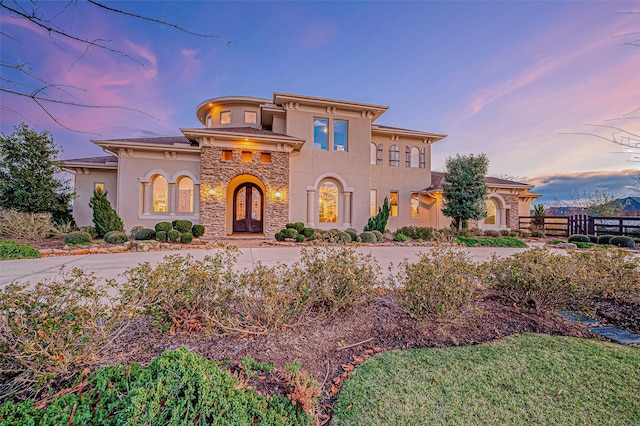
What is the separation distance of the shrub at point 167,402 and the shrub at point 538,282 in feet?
11.0

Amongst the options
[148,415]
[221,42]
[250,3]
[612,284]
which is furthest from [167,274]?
[612,284]

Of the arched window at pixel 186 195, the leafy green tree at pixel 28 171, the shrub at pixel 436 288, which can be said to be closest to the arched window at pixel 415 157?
the arched window at pixel 186 195

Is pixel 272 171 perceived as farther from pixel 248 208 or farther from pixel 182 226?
pixel 182 226

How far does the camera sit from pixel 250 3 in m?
2.80

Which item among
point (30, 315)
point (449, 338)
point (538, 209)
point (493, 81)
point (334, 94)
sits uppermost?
point (334, 94)

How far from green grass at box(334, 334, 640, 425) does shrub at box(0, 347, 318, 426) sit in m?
0.57

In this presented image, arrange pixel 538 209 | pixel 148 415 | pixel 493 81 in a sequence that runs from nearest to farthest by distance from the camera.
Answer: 1. pixel 148 415
2. pixel 493 81
3. pixel 538 209

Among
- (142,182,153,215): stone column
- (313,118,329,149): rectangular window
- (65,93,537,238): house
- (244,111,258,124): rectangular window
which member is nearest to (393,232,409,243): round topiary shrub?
(65,93,537,238): house

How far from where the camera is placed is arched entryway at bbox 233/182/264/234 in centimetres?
1538

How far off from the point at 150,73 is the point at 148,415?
2169mm

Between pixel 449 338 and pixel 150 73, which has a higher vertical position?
pixel 150 73

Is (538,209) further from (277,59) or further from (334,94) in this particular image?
(277,59)

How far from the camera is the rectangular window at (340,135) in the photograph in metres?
14.3

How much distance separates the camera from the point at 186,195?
45.5ft
